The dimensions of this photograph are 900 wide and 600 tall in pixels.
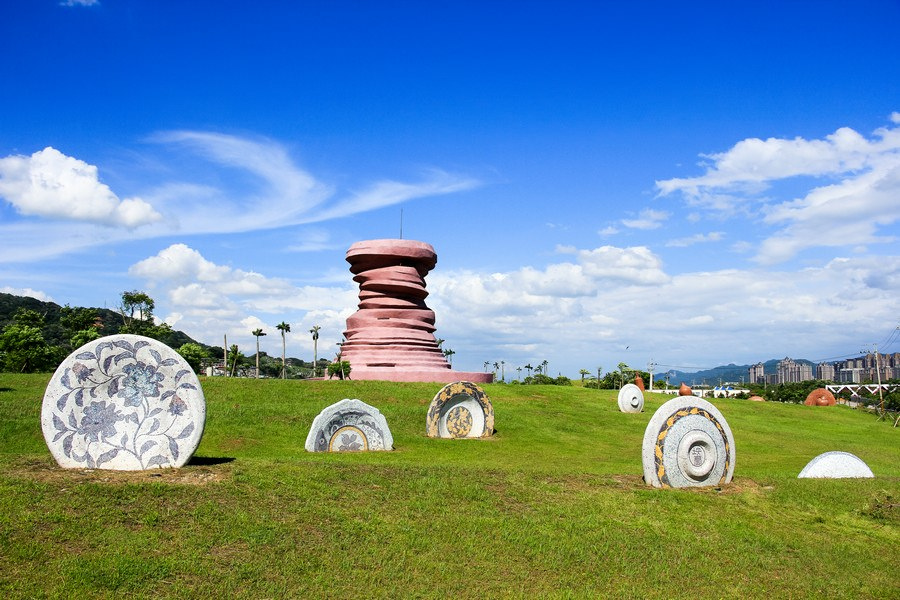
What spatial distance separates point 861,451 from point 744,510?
63.4 feet

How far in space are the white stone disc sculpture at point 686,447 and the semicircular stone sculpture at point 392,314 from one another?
3122 centimetres

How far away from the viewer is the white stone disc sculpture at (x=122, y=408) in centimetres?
1245

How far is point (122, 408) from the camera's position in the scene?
42.2 feet

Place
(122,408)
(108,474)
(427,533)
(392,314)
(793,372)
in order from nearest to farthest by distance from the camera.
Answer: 1. (427,533)
2. (108,474)
3. (122,408)
4. (392,314)
5. (793,372)

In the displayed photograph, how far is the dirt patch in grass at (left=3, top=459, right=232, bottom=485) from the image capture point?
1155 centimetres

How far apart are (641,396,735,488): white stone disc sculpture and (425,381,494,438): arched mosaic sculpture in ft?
44.1

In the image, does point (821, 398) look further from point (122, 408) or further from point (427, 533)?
point (122, 408)

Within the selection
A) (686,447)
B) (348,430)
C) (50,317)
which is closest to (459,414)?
(348,430)

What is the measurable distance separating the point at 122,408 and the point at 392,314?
3729cm

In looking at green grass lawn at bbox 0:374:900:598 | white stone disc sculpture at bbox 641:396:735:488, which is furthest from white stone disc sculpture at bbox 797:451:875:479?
white stone disc sculpture at bbox 641:396:735:488

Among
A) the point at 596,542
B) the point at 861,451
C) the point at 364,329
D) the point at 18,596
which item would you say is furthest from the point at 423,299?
the point at 18,596

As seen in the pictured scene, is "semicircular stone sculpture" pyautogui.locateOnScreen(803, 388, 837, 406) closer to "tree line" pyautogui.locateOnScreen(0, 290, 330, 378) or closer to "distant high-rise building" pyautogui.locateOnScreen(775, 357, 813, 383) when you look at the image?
"tree line" pyautogui.locateOnScreen(0, 290, 330, 378)

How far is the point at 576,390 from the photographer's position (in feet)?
167

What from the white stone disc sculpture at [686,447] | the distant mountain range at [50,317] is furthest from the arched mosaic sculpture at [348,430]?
the distant mountain range at [50,317]
